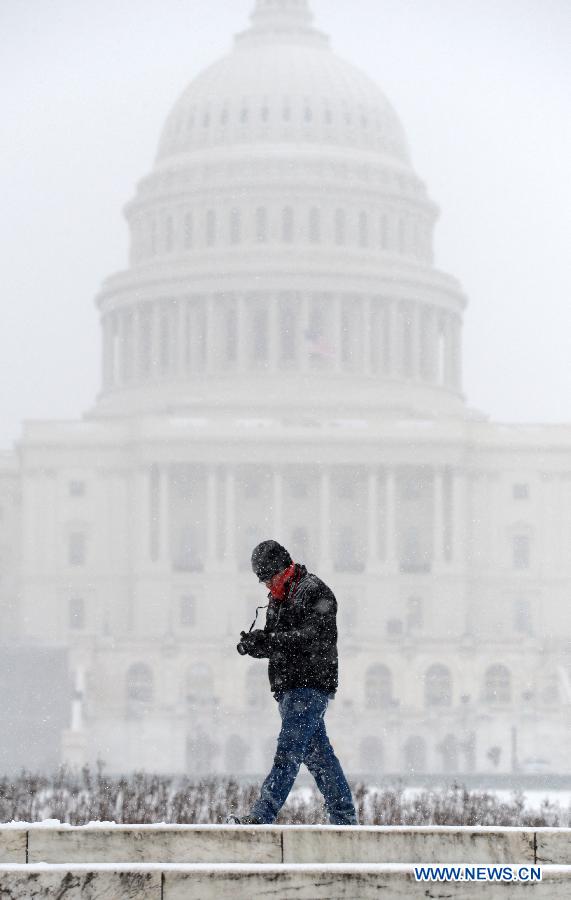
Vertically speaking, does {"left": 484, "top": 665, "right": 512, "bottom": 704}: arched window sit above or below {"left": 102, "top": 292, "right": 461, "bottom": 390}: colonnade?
below

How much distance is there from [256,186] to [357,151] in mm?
6458

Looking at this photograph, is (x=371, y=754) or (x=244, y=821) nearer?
(x=244, y=821)

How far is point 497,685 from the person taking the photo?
102 m

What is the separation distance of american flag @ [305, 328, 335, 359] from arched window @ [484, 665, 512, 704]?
3073 centimetres

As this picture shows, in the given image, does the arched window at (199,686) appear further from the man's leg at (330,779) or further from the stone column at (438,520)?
the man's leg at (330,779)

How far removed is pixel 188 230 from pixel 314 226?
7530mm

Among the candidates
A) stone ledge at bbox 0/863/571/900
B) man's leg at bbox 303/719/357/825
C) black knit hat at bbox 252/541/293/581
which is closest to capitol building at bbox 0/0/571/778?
man's leg at bbox 303/719/357/825

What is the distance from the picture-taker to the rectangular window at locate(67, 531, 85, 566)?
117062 mm

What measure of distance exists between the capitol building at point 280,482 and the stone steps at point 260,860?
233 feet

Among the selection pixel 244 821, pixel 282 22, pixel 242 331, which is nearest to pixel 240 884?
pixel 244 821

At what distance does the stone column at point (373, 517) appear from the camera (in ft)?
380

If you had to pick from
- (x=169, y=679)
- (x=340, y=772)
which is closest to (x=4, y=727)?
(x=169, y=679)

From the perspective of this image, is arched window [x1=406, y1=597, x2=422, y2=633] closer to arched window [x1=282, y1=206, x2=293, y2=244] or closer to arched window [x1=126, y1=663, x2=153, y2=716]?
arched window [x1=126, y1=663, x2=153, y2=716]

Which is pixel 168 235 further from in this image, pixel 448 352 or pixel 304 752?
pixel 304 752
